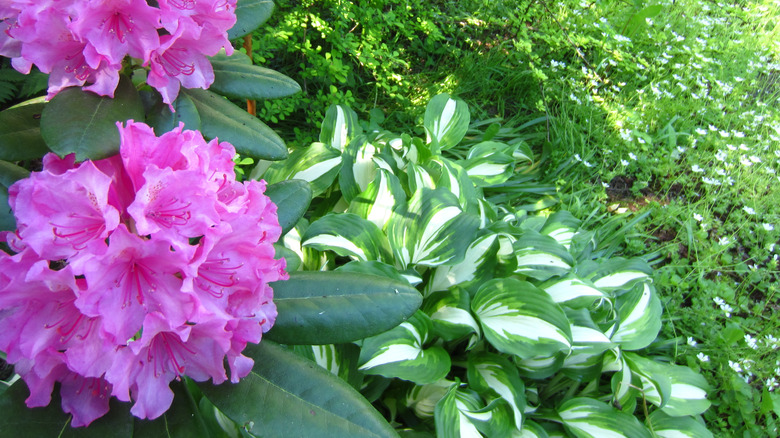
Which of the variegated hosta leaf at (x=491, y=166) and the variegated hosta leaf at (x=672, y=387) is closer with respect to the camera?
the variegated hosta leaf at (x=672, y=387)

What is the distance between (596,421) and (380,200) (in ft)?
3.03

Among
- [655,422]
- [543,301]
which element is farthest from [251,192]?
[655,422]

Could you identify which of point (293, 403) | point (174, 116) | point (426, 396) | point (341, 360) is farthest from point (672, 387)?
point (174, 116)

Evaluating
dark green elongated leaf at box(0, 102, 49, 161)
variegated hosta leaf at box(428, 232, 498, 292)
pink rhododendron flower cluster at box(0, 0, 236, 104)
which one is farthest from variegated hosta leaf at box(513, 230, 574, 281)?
dark green elongated leaf at box(0, 102, 49, 161)

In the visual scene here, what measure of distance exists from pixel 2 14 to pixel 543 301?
131 cm

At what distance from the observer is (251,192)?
744mm

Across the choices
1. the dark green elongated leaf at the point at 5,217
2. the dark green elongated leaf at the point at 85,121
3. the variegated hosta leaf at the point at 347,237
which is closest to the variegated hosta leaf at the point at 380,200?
the variegated hosta leaf at the point at 347,237

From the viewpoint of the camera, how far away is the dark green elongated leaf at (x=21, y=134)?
0.86m

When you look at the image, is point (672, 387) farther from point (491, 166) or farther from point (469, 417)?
point (491, 166)

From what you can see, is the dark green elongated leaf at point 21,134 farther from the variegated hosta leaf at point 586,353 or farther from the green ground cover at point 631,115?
the variegated hosta leaf at point 586,353

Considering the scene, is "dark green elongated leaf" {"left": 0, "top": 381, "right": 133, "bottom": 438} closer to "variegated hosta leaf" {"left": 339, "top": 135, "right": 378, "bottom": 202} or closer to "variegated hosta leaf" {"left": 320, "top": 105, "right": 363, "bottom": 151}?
"variegated hosta leaf" {"left": 339, "top": 135, "right": 378, "bottom": 202}

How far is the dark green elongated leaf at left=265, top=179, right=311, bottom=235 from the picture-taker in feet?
3.37

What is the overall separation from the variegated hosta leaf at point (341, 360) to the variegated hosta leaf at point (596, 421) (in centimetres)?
62

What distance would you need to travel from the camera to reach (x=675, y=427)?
1.53m
